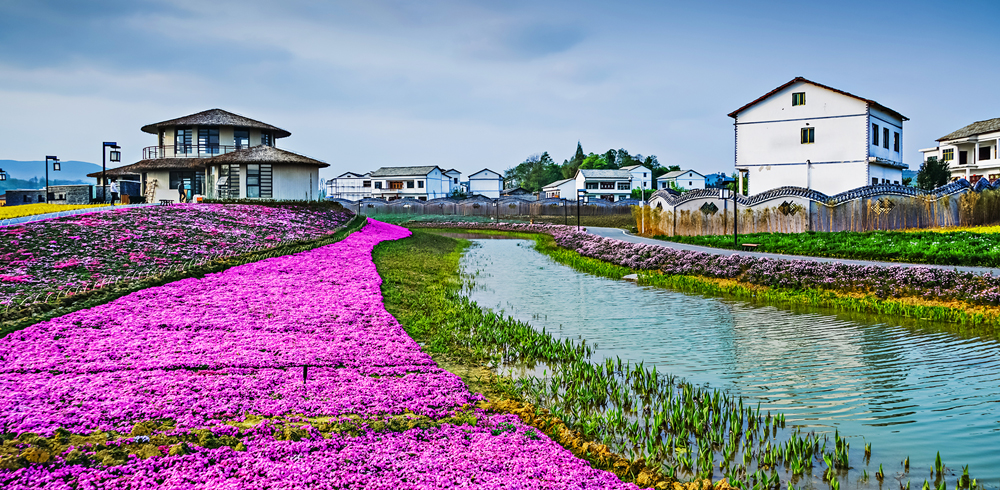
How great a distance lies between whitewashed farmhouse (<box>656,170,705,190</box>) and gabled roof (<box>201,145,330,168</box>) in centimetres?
9119

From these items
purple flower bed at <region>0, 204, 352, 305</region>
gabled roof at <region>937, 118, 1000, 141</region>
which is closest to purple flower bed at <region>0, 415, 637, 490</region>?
purple flower bed at <region>0, 204, 352, 305</region>

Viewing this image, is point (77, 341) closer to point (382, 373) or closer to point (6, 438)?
point (6, 438)

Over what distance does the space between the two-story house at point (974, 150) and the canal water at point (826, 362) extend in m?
57.6

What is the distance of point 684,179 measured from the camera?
12600 centimetres

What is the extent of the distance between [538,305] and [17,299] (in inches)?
473

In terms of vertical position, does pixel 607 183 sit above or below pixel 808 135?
above

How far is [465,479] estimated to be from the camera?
19.4 feet

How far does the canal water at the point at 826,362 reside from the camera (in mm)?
7414

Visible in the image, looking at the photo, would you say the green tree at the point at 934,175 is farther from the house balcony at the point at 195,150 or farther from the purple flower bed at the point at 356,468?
the purple flower bed at the point at 356,468

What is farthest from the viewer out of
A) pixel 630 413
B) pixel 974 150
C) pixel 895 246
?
pixel 974 150

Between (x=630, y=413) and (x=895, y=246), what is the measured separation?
17.9 m

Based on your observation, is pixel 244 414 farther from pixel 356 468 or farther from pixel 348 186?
pixel 348 186

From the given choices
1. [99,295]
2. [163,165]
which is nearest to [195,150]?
[163,165]

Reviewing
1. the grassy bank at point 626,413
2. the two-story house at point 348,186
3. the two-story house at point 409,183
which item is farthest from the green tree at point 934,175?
the two-story house at point 348,186
